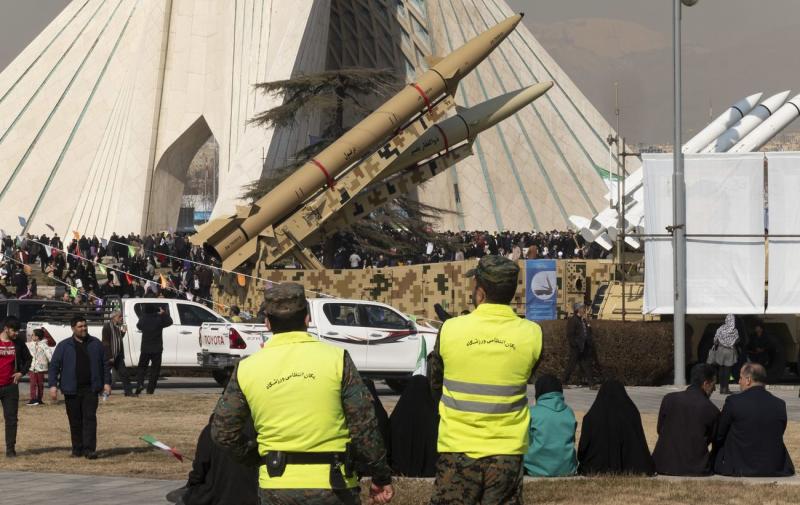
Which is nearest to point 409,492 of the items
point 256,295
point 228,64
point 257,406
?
point 257,406

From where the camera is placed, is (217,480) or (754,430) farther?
(754,430)

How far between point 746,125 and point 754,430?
21.9 meters

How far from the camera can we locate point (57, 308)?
22.8m

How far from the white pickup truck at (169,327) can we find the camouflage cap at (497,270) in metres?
14.7

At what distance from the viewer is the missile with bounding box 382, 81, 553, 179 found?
98.1 ft

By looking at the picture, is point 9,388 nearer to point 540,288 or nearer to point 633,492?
point 633,492

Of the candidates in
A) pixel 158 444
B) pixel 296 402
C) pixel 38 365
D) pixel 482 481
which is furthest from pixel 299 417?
pixel 38 365

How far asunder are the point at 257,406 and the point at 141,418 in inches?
477

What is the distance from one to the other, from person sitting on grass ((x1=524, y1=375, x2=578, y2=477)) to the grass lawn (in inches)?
11.3

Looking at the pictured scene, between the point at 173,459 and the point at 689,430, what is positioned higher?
the point at 689,430

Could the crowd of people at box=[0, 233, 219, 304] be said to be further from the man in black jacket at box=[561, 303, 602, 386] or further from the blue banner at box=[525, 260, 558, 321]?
the man in black jacket at box=[561, 303, 602, 386]

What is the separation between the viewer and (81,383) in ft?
47.4

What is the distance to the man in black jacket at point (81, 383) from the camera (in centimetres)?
1437

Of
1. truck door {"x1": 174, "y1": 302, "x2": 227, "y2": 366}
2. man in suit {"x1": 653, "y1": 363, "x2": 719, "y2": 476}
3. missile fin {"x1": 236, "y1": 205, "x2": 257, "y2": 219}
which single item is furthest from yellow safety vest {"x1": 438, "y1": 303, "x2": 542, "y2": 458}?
missile fin {"x1": 236, "y1": 205, "x2": 257, "y2": 219}
